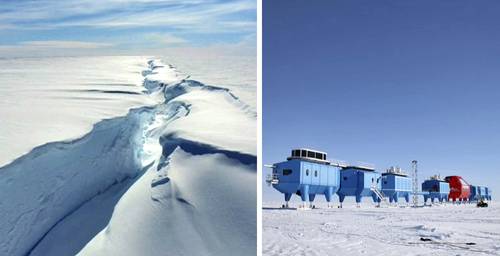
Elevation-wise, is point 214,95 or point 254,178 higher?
point 214,95

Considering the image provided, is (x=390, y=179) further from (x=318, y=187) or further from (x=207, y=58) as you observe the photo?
(x=207, y=58)

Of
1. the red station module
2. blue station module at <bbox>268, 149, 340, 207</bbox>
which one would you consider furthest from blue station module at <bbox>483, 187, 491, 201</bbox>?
blue station module at <bbox>268, 149, 340, 207</bbox>

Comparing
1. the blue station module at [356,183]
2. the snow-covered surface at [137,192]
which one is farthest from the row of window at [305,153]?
the snow-covered surface at [137,192]

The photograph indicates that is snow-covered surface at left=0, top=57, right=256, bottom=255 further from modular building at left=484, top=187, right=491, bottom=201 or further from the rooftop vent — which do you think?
modular building at left=484, top=187, right=491, bottom=201

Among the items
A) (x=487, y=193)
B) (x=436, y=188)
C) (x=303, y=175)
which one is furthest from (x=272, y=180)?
(x=487, y=193)

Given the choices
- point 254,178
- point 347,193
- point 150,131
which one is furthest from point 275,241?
point 347,193

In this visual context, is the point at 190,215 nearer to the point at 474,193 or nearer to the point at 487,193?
the point at 474,193
